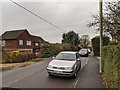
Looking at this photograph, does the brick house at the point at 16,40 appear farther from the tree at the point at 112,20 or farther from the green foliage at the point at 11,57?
the tree at the point at 112,20

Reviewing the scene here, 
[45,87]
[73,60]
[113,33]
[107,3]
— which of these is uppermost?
[107,3]

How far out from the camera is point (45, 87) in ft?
29.1

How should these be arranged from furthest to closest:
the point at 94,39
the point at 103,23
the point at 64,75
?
the point at 94,39, the point at 103,23, the point at 64,75

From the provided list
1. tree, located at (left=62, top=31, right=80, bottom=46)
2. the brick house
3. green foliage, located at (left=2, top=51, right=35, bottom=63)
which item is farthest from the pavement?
tree, located at (left=62, top=31, right=80, bottom=46)

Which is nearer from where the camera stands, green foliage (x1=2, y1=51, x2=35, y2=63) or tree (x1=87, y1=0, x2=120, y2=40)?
tree (x1=87, y1=0, x2=120, y2=40)

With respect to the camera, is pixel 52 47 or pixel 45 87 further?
pixel 52 47

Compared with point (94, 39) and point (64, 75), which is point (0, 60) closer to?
point (64, 75)

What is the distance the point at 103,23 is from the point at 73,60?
402 centimetres

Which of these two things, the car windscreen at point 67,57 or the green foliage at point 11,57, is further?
the green foliage at point 11,57

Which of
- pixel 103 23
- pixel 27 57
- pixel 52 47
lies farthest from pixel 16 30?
pixel 103 23

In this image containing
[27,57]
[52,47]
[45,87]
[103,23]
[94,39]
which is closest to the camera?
[45,87]

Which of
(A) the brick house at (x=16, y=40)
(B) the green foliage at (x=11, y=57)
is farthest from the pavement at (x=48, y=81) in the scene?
(A) the brick house at (x=16, y=40)

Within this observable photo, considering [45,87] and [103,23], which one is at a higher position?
[103,23]

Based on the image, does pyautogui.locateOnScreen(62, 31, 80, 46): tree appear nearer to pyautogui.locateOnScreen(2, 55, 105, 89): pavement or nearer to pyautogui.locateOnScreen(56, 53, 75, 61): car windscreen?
pyautogui.locateOnScreen(56, 53, 75, 61): car windscreen
